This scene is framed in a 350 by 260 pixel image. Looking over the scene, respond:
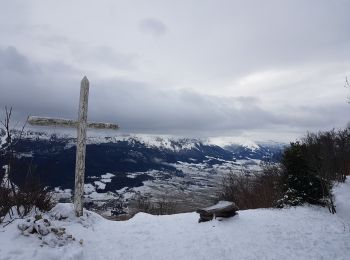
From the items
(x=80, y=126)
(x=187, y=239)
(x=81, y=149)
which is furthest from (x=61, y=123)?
(x=187, y=239)

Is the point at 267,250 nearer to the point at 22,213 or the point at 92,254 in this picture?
the point at 92,254

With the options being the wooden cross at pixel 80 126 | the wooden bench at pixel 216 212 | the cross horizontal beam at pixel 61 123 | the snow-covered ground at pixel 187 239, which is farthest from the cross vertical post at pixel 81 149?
the wooden bench at pixel 216 212

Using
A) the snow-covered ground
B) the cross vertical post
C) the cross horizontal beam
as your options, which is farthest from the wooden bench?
the cross horizontal beam

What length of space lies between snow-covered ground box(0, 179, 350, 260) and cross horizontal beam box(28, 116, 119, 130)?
11.1ft

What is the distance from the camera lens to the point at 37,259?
7859 mm

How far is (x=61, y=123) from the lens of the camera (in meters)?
12.8

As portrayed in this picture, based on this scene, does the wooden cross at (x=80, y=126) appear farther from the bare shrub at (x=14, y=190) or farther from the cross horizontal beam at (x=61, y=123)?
the bare shrub at (x=14, y=190)

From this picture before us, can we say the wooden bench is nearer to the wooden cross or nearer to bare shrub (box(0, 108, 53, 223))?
the wooden cross

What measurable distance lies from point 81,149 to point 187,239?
18.2ft

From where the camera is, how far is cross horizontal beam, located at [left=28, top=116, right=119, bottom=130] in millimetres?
12070

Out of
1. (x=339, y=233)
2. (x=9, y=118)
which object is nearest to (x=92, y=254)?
(x=9, y=118)

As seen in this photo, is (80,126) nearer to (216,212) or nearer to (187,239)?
(187,239)

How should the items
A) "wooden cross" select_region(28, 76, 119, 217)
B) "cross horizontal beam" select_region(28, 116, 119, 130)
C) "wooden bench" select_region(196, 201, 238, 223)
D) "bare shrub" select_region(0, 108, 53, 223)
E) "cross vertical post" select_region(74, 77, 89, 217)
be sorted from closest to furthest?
"bare shrub" select_region(0, 108, 53, 223) < "cross horizontal beam" select_region(28, 116, 119, 130) < "wooden cross" select_region(28, 76, 119, 217) < "cross vertical post" select_region(74, 77, 89, 217) < "wooden bench" select_region(196, 201, 238, 223)

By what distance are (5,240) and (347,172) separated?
98.1ft
